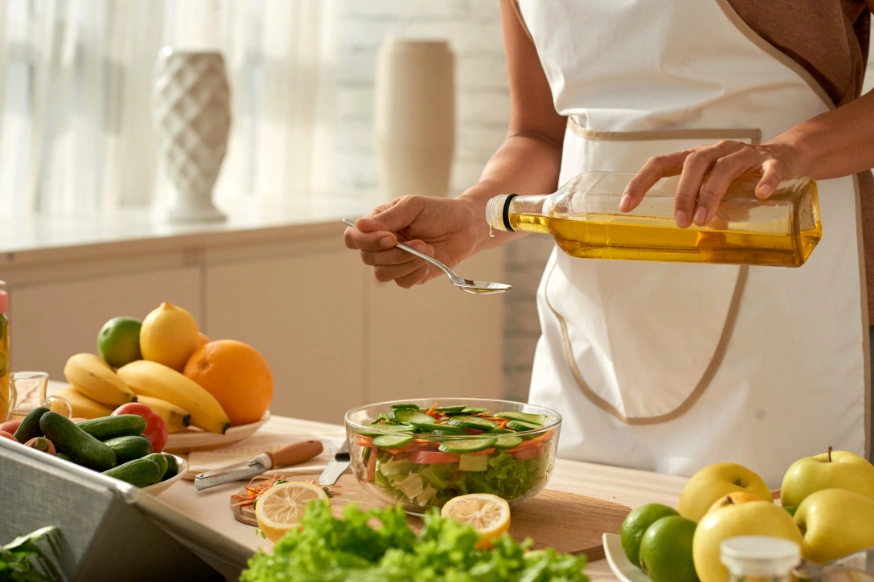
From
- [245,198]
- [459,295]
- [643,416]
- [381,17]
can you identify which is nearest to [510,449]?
[643,416]

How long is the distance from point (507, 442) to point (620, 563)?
0.56 feet

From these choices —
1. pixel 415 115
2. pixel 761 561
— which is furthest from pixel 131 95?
pixel 761 561

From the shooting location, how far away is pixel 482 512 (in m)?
0.85

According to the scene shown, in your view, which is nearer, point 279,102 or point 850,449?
point 850,449

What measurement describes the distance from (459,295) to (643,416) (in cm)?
194

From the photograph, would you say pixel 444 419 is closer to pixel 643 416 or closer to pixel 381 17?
pixel 643 416

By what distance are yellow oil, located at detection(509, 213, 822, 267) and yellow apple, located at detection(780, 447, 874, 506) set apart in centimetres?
20

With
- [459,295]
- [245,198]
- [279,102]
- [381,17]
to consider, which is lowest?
[459,295]

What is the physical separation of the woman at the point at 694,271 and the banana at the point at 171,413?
29cm

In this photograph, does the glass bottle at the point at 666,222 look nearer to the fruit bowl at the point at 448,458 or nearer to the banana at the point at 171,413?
the fruit bowl at the point at 448,458

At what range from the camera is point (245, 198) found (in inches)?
133

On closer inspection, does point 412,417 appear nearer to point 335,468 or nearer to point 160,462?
point 335,468

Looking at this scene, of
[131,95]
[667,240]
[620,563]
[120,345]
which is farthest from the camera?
[131,95]

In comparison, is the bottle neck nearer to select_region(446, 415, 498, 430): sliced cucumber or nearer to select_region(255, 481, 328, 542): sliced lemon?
select_region(446, 415, 498, 430): sliced cucumber
